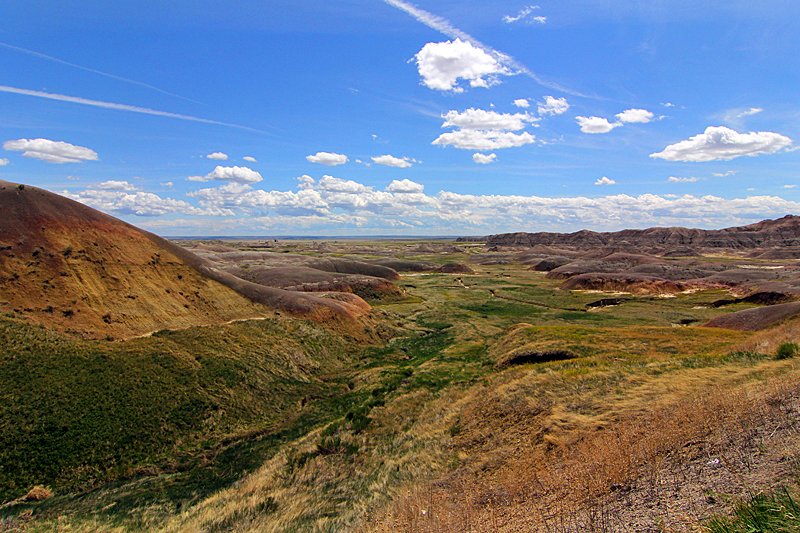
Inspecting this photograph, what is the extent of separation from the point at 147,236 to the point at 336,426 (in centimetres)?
2629

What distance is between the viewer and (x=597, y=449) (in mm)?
9438

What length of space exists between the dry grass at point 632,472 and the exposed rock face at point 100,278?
21.0 metres

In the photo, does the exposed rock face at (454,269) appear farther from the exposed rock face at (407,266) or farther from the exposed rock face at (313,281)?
the exposed rock face at (313,281)

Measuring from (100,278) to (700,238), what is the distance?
20370 cm

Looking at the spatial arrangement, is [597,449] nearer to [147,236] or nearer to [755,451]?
[755,451]

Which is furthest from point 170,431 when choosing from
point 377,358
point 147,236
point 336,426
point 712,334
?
point 712,334

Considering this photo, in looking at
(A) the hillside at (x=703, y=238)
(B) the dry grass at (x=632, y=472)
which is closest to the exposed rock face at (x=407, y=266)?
(A) the hillside at (x=703, y=238)

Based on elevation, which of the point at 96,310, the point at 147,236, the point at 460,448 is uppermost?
the point at 147,236

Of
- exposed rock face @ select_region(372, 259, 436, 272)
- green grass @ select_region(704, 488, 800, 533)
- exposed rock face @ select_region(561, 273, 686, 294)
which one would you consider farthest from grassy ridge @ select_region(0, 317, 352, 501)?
exposed rock face @ select_region(372, 259, 436, 272)

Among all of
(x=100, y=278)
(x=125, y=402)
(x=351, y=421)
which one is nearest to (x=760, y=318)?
(x=351, y=421)

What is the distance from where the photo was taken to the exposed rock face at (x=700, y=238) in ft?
454

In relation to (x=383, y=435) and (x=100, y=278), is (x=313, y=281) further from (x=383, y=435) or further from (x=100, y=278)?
(x=383, y=435)

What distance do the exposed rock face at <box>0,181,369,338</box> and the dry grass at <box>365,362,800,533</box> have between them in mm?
20977

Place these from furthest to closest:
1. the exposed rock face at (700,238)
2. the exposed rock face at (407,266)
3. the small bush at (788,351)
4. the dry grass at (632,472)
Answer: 1. the exposed rock face at (700,238)
2. the exposed rock face at (407,266)
3. the small bush at (788,351)
4. the dry grass at (632,472)
